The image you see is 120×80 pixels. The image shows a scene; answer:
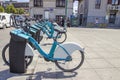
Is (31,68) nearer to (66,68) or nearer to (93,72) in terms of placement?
(66,68)

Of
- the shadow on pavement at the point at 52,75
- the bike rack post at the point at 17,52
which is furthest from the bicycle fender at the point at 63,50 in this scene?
the bike rack post at the point at 17,52

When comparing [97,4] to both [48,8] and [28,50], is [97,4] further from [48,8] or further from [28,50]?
[28,50]

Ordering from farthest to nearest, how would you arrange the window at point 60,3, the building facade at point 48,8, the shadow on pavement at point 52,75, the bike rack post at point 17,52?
the window at point 60,3
the building facade at point 48,8
the shadow on pavement at point 52,75
the bike rack post at point 17,52

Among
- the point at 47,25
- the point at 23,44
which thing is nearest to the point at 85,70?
the point at 23,44

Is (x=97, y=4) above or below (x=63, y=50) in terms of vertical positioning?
above

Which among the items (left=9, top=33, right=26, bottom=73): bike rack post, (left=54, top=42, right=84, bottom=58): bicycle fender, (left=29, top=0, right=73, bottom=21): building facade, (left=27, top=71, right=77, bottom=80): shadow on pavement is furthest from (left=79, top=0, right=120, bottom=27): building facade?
(left=9, top=33, right=26, bottom=73): bike rack post

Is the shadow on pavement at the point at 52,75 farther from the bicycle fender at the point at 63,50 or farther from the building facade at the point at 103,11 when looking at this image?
the building facade at the point at 103,11

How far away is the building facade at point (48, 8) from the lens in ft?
122

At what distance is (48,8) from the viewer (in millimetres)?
37875

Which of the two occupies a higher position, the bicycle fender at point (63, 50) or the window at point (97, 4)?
the window at point (97, 4)

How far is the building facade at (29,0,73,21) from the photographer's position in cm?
3731

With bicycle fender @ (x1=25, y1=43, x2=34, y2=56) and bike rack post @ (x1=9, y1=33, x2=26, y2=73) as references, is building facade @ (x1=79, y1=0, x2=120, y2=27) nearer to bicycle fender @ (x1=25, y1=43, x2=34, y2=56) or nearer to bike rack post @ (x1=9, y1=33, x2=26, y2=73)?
bicycle fender @ (x1=25, y1=43, x2=34, y2=56)

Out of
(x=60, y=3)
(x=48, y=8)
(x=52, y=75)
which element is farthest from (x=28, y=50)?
(x=60, y=3)

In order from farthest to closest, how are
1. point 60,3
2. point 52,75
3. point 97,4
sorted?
point 60,3
point 97,4
point 52,75
